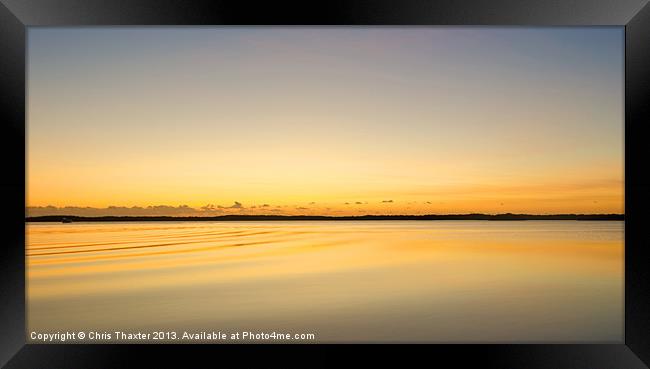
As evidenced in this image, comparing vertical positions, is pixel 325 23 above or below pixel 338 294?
above

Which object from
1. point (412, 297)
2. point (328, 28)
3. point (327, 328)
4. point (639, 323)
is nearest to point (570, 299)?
point (412, 297)

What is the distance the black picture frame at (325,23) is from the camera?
6.59 feet

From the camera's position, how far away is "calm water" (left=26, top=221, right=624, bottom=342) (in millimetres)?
3010

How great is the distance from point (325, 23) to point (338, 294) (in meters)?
2.31

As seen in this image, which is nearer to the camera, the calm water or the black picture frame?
the black picture frame

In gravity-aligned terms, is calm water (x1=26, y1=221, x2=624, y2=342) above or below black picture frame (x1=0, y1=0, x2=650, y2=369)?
below

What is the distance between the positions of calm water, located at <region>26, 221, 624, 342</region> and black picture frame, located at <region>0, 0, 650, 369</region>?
0.29 ft

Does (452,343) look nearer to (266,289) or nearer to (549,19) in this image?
(549,19)

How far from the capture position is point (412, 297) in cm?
361

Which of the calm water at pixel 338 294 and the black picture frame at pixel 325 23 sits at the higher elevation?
the black picture frame at pixel 325 23

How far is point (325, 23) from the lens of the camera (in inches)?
81.4

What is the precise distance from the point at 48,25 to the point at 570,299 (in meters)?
3.86

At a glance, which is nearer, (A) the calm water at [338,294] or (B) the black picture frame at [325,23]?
(B) the black picture frame at [325,23]

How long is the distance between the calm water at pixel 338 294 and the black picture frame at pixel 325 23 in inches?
3.4
